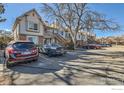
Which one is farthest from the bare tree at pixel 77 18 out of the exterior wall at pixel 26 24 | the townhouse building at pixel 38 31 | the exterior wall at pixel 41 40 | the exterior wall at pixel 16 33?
the exterior wall at pixel 16 33

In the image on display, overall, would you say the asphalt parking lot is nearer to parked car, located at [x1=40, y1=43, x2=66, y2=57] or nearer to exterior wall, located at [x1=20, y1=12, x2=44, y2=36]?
parked car, located at [x1=40, y1=43, x2=66, y2=57]

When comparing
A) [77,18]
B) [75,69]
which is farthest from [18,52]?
[77,18]

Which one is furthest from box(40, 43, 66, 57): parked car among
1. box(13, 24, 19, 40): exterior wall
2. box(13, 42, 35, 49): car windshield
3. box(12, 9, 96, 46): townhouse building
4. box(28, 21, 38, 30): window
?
box(13, 24, 19, 40): exterior wall

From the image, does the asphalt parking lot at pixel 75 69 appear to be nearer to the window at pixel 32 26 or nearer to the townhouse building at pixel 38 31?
the townhouse building at pixel 38 31

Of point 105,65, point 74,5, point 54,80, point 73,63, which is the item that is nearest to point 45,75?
point 54,80

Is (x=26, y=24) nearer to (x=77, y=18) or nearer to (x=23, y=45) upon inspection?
(x=23, y=45)
